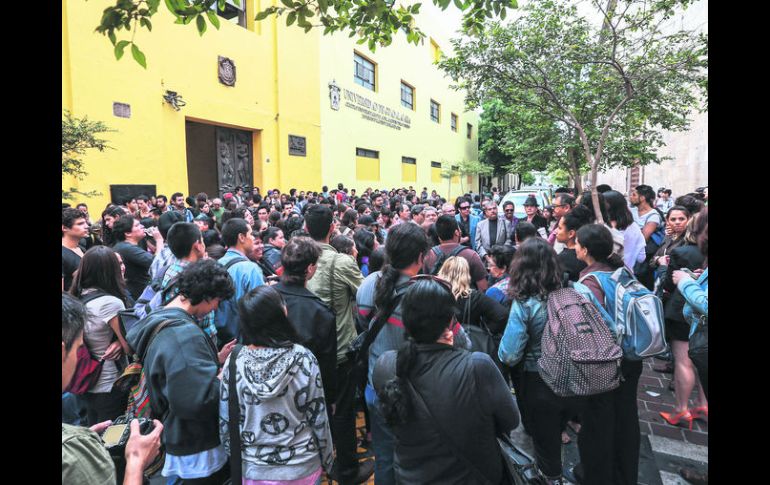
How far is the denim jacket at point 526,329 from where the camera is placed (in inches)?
99.3

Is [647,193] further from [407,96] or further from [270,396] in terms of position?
[407,96]

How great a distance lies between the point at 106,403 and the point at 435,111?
87.5 ft

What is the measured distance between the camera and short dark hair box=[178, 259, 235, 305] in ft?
7.07

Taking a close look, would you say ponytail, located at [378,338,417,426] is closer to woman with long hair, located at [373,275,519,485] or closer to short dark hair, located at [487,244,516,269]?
woman with long hair, located at [373,275,519,485]

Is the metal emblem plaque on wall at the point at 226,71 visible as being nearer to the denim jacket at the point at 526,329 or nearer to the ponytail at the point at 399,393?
the denim jacket at the point at 526,329

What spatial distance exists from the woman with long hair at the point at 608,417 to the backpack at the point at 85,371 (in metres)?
2.94

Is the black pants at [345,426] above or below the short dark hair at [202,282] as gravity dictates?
below

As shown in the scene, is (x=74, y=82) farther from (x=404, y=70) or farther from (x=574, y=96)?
(x=404, y=70)

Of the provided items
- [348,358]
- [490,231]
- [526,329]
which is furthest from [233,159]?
[526,329]

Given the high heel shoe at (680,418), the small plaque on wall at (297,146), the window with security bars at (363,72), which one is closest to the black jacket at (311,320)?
the high heel shoe at (680,418)

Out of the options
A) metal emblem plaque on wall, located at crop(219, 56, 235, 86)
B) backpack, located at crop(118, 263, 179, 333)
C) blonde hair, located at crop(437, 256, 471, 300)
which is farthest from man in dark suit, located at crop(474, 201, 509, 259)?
metal emblem plaque on wall, located at crop(219, 56, 235, 86)

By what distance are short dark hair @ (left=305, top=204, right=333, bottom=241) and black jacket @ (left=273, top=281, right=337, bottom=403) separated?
2.80ft

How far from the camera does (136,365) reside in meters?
2.18

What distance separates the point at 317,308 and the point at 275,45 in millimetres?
13953
